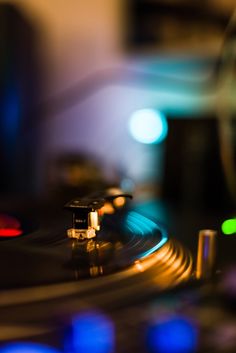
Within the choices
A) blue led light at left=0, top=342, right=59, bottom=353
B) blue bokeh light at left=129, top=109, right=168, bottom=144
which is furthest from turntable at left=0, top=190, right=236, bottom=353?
blue bokeh light at left=129, top=109, right=168, bottom=144

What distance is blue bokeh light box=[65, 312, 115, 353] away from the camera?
0.32m

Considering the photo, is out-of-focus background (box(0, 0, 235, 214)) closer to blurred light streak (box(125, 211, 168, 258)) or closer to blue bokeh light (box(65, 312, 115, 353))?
blurred light streak (box(125, 211, 168, 258))

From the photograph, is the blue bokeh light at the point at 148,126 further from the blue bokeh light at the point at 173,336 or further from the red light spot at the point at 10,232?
the blue bokeh light at the point at 173,336

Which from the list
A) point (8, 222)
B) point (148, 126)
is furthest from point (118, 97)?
point (8, 222)

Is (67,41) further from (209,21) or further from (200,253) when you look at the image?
(200,253)

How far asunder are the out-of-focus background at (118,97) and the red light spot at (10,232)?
39cm

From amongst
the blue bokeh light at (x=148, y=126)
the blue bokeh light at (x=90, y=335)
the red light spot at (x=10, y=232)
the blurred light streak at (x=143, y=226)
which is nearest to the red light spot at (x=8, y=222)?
the red light spot at (x=10, y=232)

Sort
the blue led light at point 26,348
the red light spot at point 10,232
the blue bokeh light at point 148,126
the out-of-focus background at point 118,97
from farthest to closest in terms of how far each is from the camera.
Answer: the blue bokeh light at point 148,126 < the out-of-focus background at point 118,97 < the red light spot at point 10,232 < the blue led light at point 26,348

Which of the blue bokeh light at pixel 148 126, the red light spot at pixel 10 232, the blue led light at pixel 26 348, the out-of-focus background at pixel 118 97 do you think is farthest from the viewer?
the blue bokeh light at pixel 148 126

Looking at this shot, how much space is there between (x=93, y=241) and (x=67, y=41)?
1.02m

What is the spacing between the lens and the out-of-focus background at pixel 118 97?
1.07m

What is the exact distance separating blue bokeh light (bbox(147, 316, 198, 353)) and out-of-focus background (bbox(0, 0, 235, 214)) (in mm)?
616

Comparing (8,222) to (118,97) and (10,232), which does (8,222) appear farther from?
(118,97)

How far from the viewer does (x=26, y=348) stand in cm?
32
